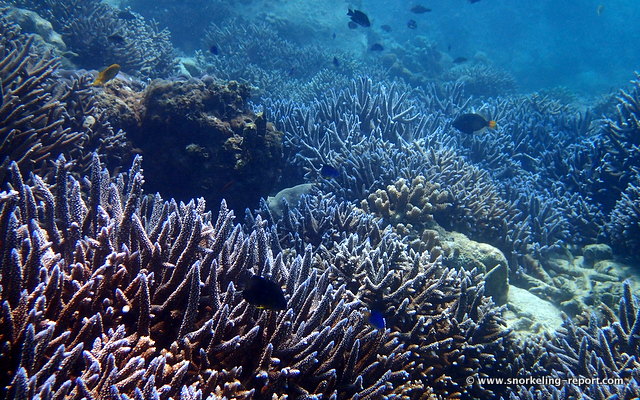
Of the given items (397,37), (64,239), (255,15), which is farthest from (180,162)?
(397,37)

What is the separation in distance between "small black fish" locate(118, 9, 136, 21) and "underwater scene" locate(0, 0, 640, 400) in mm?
394

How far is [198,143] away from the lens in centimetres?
452

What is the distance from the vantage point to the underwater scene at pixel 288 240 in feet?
6.10

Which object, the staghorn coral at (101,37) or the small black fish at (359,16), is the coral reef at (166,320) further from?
the staghorn coral at (101,37)

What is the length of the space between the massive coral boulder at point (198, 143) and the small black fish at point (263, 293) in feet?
9.25

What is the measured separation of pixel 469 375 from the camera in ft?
10.2

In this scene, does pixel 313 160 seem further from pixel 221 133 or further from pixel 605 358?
pixel 605 358

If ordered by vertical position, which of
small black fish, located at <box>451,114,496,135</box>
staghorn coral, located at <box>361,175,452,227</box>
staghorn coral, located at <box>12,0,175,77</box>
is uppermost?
staghorn coral, located at <box>12,0,175,77</box>

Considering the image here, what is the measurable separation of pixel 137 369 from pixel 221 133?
3.46 m

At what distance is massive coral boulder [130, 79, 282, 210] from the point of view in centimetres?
450

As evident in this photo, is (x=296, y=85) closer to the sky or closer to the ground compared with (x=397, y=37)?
closer to the ground

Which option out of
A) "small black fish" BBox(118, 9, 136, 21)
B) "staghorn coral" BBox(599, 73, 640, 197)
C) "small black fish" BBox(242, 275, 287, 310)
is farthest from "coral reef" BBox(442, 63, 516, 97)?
"small black fish" BBox(242, 275, 287, 310)

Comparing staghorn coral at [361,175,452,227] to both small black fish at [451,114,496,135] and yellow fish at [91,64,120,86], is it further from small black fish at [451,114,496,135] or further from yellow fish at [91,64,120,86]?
yellow fish at [91,64,120,86]

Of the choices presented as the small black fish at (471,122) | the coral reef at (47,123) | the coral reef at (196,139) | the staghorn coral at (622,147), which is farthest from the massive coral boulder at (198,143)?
the staghorn coral at (622,147)
